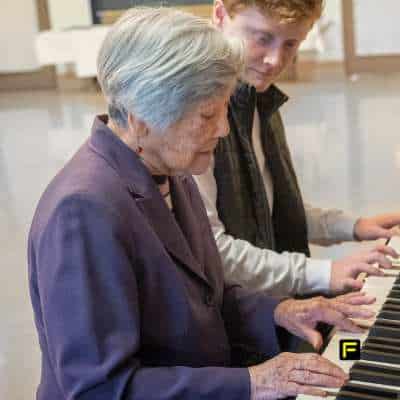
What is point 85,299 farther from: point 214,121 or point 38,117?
point 38,117

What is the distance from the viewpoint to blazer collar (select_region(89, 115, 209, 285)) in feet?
4.45

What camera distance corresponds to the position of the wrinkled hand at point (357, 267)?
5.67 feet

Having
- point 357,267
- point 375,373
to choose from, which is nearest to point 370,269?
point 357,267

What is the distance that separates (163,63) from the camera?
1.24 metres

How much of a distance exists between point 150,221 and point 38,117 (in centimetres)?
693

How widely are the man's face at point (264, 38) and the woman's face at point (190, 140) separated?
54 cm

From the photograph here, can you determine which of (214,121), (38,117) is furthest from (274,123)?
(38,117)

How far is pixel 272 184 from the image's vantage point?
2.21 metres

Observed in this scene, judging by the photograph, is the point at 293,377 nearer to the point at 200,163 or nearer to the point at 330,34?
the point at 200,163

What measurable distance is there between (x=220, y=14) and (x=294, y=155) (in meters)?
3.83

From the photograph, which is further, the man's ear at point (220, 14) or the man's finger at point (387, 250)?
the man's ear at point (220, 14)

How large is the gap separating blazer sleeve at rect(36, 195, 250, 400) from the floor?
1.69 meters

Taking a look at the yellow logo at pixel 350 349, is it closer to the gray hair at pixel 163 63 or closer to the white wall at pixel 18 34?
the gray hair at pixel 163 63

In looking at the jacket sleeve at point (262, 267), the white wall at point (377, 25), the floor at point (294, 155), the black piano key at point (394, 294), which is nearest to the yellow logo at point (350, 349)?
the black piano key at point (394, 294)
